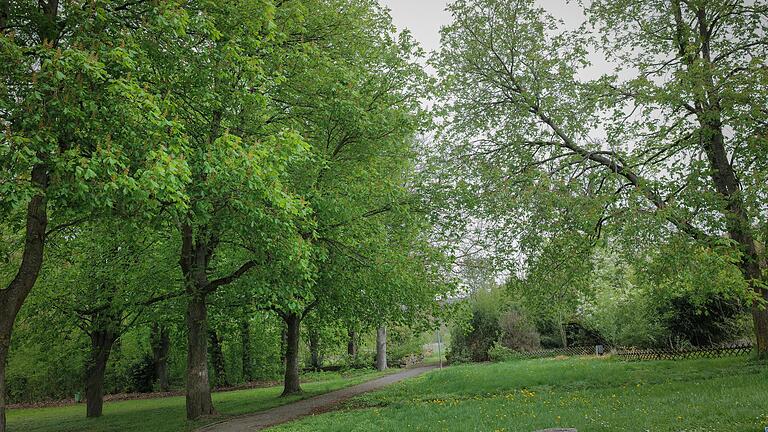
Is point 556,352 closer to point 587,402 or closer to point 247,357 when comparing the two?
point 587,402

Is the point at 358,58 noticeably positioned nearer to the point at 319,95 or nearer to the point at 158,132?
the point at 319,95

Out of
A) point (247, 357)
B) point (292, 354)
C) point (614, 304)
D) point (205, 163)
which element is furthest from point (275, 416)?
point (247, 357)

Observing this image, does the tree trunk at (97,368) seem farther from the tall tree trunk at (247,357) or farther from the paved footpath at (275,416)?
the tall tree trunk at (247,357)

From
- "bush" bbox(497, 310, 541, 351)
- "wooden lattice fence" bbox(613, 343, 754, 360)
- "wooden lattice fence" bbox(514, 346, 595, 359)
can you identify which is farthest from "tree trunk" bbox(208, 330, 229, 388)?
"wooden lattice fence" bbox(613, 343, 754, 360)

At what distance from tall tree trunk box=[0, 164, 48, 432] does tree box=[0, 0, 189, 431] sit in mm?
24

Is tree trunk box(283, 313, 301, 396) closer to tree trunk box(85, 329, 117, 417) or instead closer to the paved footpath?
the paved footpath

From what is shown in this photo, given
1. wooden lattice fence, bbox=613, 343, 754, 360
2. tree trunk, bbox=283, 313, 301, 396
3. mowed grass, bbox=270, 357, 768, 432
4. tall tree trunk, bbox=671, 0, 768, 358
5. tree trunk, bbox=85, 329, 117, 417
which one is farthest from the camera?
tree trunk, bbox=283, 313, 301, 396

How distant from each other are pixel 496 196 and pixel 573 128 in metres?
3.97

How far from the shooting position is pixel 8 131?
6945 mm

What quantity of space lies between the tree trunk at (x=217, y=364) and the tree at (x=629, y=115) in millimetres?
21897

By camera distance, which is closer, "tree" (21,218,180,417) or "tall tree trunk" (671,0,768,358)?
"tall tree trunk" (671,0,768,358)

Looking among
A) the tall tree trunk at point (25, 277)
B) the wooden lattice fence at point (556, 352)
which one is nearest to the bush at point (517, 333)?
the wooden lattice fence at point (556, 352)

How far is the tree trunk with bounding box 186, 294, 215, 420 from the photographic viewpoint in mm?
14078

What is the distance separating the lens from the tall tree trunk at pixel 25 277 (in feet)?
28.8
